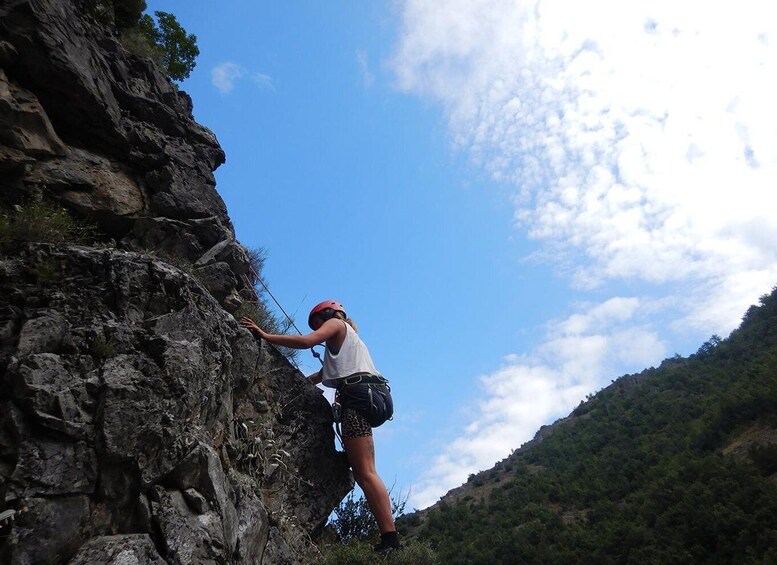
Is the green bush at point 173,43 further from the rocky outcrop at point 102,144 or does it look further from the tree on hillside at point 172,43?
the rocky outcrop at point 102,144

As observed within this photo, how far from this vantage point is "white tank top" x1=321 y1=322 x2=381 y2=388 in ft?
21.0

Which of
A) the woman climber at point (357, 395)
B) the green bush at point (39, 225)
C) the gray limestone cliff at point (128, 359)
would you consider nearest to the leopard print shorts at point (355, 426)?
the woman climber at point (357, 395)

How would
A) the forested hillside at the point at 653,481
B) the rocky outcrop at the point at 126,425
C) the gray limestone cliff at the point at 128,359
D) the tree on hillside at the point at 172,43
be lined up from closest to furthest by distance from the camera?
1. the rocky outcrop at the point at 126,425
2. the gray limestone cliff at the point at 128,359
3. the tree on hillside at the point at 172,43
4. the forested hillside at the point at 653,481

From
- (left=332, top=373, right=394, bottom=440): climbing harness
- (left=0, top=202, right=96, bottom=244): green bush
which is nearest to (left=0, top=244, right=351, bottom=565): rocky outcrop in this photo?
(left=0, top=202, right=96, bottom=244): green bush

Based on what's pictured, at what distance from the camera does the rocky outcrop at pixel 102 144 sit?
18.8 ft

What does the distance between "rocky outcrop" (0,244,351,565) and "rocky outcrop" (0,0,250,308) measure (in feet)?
4.89

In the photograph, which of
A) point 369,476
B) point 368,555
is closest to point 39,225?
point 369,476

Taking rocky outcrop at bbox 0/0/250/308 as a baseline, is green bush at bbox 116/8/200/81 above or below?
above

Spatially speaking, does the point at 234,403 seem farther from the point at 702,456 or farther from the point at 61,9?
the point at 702,456

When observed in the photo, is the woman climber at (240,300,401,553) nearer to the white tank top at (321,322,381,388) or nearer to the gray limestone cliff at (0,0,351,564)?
the white tank top at (321,322,381,388)

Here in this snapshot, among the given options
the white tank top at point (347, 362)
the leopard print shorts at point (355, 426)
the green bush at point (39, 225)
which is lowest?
the leopard print shorts at point (355, 426)

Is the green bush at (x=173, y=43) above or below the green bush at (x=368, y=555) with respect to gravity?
above

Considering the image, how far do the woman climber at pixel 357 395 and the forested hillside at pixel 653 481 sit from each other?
14.4 meters

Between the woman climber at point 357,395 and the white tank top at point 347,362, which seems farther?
the white tank top at point 347,362
